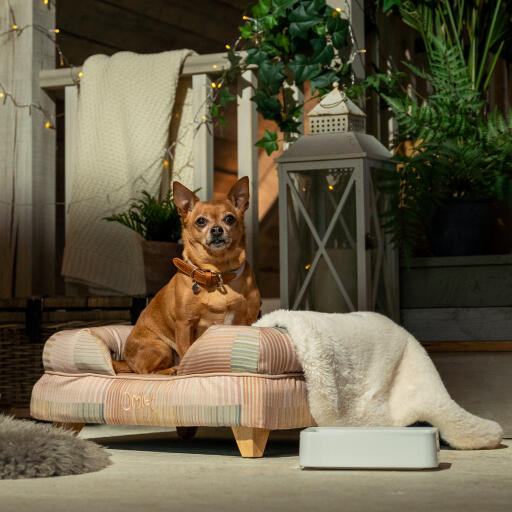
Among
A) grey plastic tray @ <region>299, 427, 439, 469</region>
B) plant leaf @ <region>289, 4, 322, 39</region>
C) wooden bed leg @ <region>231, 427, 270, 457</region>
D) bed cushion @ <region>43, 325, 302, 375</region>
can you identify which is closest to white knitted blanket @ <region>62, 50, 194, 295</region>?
plant leaf @ <region>289, 4, 322, 39</region>

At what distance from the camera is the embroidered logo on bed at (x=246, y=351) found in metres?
2.54

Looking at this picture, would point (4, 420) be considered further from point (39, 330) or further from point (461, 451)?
point (461, 451)

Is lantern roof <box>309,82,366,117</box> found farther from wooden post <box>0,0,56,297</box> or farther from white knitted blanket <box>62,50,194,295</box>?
wooden post <box>0,0,56,297</box>

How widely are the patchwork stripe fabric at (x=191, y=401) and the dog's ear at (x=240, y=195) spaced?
2.12 ft

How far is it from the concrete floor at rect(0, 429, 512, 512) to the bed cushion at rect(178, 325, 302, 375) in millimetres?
252

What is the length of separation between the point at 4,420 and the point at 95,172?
1.44 meters

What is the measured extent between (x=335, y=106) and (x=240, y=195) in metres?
0.53

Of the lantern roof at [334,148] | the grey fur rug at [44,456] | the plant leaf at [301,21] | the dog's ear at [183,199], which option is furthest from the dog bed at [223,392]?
the plant leaf at [301,21]

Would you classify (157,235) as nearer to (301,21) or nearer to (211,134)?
(211,134)

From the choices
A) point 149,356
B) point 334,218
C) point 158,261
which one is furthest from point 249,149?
point 149,356

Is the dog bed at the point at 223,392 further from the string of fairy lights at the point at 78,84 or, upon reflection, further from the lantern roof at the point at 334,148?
the string of fairy lights at the point at 78,84

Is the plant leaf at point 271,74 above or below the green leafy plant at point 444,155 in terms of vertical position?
above

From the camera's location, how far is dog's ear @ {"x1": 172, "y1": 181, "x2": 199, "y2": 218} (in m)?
2.96

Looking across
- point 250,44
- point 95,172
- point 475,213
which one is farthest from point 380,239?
point 95,172
